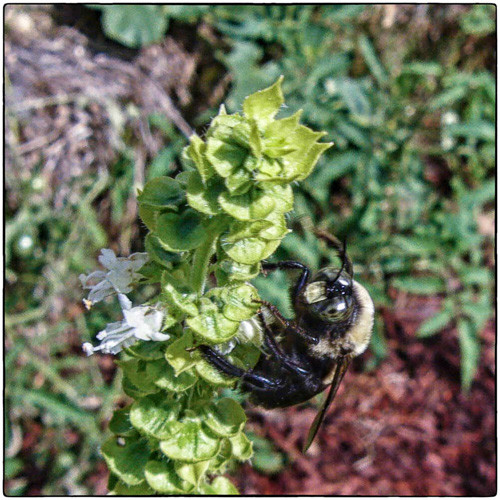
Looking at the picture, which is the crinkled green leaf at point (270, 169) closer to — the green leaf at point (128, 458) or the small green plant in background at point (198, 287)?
the small green plant in background at point (198, 287)

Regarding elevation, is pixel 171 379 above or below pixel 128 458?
above

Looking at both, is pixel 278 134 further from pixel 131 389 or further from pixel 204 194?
pixel 131 389

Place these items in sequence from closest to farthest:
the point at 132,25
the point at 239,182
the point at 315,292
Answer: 1. the point at 239,182
2. the point at 315,292
3. the point at 132,25

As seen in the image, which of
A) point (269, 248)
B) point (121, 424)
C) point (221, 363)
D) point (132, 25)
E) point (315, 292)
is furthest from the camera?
point (132, 25)

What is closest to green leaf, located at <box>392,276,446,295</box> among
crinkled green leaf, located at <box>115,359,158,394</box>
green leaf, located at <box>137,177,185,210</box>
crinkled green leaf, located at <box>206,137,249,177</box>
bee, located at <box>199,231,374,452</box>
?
bee, located at <box>199,231,374,452</box>

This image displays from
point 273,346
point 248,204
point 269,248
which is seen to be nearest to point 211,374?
point 273,346

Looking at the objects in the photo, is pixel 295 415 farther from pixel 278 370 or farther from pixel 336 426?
pixel 278 370

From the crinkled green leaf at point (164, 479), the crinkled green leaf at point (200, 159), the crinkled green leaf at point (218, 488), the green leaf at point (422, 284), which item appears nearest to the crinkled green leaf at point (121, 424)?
the crinkled green leaf at point (164, 479)

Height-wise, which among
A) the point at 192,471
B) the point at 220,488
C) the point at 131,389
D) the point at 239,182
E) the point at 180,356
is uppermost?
the point at 239,182

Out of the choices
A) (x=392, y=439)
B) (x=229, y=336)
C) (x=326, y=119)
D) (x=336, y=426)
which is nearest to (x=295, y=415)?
(x=336, y=426)
